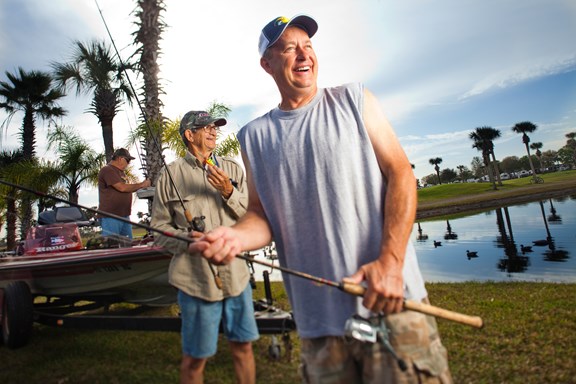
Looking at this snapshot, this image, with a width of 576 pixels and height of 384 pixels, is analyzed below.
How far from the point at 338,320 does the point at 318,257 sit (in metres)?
0.28

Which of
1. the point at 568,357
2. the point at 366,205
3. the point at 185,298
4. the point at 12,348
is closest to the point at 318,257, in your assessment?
the point at 366,205

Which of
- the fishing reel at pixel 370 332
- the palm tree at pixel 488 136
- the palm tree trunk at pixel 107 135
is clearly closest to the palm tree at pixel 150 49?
the palm tree trunk at pixel 107 135

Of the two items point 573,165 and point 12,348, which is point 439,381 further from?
point 573,165

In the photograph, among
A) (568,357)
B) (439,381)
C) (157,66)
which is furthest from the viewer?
(157,66)

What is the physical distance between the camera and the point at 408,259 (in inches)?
62.0

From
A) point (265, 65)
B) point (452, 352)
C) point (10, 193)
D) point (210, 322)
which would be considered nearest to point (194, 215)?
point (210, 322)

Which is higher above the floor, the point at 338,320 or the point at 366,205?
the point at 366,205

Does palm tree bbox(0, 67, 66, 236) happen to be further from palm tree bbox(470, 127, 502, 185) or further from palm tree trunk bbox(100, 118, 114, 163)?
palm tree bbox(470, 127, 502, 185)

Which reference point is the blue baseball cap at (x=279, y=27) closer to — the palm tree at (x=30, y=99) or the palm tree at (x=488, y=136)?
the palm tree at (x=30, y=99)

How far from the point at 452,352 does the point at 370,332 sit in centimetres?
312

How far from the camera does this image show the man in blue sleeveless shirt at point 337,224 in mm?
1450

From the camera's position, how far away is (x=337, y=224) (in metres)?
1.59

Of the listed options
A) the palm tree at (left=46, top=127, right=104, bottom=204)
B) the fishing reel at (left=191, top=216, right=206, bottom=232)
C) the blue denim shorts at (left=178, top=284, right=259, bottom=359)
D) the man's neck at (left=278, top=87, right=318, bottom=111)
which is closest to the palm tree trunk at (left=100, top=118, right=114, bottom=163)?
the palm tree at (left=46, top=127, right=104, bottom=204)

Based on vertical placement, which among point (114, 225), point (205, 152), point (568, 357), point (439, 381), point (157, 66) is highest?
point (157, 66)
